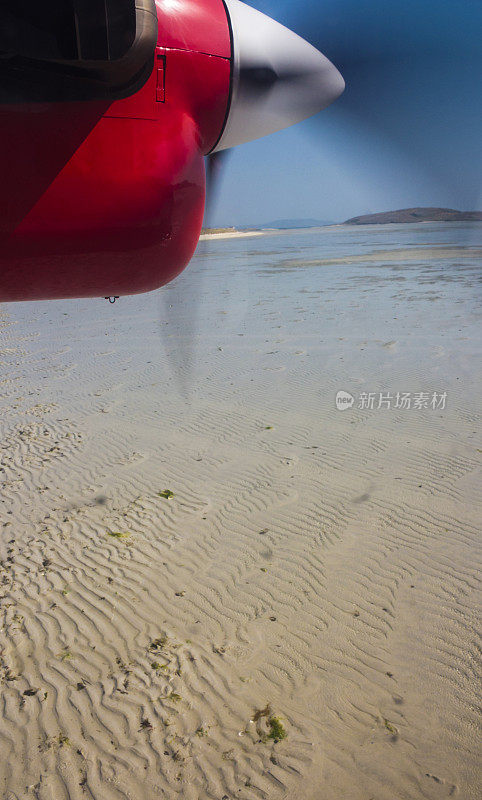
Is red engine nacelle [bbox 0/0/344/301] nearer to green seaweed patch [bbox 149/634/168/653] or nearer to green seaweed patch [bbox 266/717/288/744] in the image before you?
green seaweed patch [bbox 149/634/168/653]

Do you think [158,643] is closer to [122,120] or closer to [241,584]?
[241,584]

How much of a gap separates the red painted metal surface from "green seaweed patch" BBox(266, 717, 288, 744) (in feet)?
8.54

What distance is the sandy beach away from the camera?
2.92 meters

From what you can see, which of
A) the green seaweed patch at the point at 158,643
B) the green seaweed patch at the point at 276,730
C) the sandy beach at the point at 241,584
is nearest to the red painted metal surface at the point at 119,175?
the sandy beach at the point at 241,584

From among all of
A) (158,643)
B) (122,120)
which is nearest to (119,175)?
Answer: (122,120)

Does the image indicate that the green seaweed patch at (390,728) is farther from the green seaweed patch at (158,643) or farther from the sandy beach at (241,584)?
the green seaweed patch at (158,643)

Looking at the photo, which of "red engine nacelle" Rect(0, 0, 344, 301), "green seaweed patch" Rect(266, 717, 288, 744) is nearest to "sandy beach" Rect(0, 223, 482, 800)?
"green seaweed patch" Rect(266, 717, 288, 744)

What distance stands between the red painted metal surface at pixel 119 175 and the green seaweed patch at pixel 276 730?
2.60 meters

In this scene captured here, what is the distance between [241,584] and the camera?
4.22 m

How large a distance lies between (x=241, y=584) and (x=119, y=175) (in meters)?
3.13

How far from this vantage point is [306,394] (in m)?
8.44

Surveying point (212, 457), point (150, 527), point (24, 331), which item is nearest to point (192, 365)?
point (212, 457)

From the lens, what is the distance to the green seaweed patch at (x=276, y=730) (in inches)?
118

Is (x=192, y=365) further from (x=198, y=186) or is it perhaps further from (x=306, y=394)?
(x=198, y=186)
